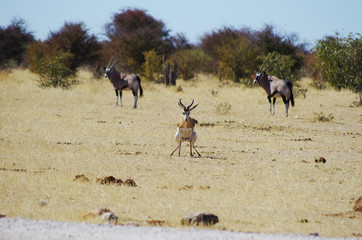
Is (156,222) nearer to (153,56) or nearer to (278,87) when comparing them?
(278,87)

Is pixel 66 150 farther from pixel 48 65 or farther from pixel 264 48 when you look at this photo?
pixel 264 48

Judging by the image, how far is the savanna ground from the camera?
5719mm

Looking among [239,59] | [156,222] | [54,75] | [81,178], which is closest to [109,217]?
[156,222]

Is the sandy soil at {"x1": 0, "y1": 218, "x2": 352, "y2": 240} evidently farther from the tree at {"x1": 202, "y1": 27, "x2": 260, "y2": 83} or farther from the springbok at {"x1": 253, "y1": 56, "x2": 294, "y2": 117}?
the tree at {"x1": 202, "y1": 27, "x2": 260, "y2": 83}

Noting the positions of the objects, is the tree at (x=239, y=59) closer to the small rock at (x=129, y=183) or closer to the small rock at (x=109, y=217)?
the small rock at (x=129, y=183)

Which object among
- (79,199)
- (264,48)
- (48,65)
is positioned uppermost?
(264,48)

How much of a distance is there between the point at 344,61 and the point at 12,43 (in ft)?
99.5

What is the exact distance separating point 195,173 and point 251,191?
4.76 ft

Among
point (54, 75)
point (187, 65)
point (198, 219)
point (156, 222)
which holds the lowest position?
point (156, 222)

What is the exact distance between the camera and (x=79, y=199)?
6.27m

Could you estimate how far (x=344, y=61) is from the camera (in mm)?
20000

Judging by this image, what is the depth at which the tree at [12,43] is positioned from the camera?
4156 cm

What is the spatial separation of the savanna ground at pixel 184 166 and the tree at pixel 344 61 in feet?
7.26

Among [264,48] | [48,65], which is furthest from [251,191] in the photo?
[264,48]
